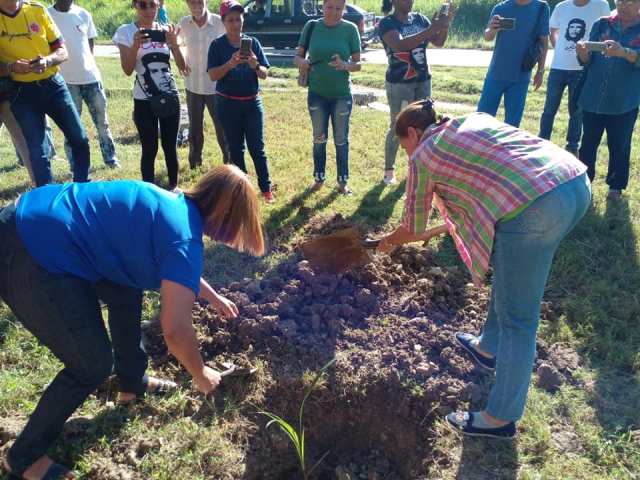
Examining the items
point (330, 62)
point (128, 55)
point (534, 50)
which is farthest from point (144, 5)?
point (534, 50)

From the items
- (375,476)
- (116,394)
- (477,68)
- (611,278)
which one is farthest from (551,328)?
(477,68)

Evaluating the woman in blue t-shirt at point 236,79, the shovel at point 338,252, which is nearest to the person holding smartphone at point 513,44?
the woman in blue t-shirt at point 236,79

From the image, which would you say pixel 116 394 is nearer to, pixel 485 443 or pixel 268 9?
pixel 485 443

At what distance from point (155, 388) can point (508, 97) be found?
164 inches

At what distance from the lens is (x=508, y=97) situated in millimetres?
5168

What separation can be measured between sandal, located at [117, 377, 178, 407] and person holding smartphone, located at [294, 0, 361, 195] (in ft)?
9.37

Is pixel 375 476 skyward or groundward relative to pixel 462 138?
groundward

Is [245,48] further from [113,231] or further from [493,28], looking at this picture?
[113,231]

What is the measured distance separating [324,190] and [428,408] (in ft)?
9.85

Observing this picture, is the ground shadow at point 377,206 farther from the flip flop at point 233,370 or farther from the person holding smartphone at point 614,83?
the flip flop at point 233,370

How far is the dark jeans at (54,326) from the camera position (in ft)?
6.59

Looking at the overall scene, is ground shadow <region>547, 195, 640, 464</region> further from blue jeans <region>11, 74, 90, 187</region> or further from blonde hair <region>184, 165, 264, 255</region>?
blue jeans <region>11, 74, 90, 187</region>

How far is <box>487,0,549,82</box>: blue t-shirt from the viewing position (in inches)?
195

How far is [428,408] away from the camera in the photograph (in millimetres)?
2803
